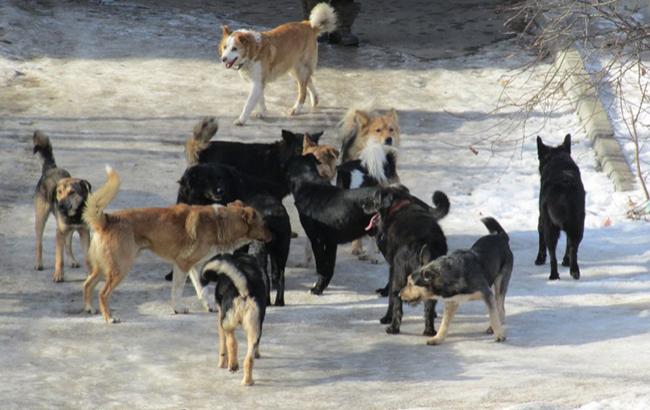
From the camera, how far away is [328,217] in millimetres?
11180

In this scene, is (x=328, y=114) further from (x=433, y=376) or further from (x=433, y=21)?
(x=433, y=376)

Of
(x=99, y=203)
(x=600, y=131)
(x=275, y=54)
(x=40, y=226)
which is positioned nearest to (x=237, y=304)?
(x=99, y=203)

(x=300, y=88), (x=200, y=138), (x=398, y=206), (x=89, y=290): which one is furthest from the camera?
(x=300, y=88)

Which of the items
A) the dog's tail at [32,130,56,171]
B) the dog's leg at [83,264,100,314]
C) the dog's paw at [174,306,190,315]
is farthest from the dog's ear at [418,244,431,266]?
the dog's tail at [32,130,56,171]

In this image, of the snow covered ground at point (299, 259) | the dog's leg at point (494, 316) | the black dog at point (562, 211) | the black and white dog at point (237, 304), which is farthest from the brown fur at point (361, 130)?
the black and white dog at point (237, 304)

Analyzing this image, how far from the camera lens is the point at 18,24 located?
64.0 feet

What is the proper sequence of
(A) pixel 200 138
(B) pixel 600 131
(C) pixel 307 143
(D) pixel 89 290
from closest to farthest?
1. (D) pixel 89 290
2. (C) pixel 307 143
3. (A) pixel 200 138
4. (B) pixel 600 131

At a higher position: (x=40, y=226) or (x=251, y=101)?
(x=251, y=101)

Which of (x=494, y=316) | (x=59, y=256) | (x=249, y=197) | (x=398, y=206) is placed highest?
(x=398, y=206)

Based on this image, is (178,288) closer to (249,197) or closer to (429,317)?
(249,197)

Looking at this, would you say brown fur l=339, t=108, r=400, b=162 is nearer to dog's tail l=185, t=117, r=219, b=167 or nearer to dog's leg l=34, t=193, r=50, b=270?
dog's tail l=185, t=117, r=219, b=167

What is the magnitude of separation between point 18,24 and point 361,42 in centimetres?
525

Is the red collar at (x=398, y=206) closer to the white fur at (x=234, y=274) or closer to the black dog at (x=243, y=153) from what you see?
the white fur at (x=234, y=274)

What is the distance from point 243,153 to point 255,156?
0.40ft
